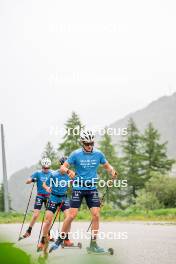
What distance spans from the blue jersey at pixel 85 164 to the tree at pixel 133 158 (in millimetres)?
57863

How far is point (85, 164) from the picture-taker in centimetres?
926

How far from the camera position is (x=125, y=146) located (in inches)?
2739

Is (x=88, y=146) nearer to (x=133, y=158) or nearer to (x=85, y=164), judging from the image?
(x=85, y=164)

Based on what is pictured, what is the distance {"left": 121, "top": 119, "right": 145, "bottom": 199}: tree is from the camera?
6775 centimetres

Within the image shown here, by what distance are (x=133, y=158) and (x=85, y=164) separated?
2302 inches

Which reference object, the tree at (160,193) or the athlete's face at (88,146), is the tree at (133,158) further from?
the athlete's face at (88,146)

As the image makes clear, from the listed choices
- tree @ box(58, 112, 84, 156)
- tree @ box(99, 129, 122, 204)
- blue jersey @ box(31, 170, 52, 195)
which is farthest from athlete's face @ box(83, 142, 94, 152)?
tree @ box(99, 129, 122, 204)

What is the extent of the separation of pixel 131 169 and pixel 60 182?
59053mm

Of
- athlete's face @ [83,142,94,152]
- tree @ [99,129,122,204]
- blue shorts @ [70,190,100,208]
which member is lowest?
blue shorts @ [70,190,100,208]

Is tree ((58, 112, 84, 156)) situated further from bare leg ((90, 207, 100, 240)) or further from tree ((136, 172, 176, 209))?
bare leg ((90, 207, 100, 240))

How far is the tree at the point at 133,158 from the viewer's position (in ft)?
222

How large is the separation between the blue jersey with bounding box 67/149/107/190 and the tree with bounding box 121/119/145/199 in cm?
5786

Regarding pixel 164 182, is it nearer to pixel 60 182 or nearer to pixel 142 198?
pixel 142 198

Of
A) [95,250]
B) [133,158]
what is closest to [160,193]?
[133,158]
